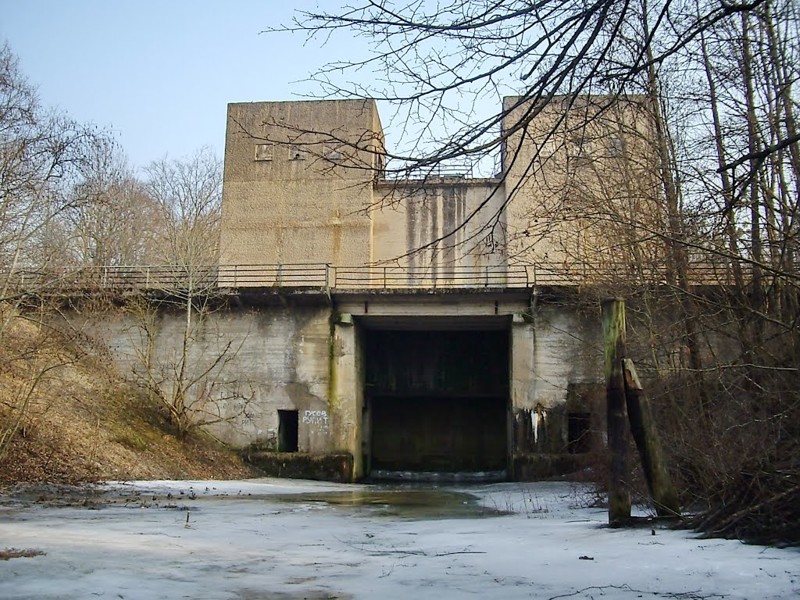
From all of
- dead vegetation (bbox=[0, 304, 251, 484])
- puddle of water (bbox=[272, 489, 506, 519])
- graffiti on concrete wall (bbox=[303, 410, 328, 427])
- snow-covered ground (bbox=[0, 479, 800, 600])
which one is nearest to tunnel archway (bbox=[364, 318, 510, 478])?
graffiti on concrete wall (bbox=[303, 410, 328, 427])

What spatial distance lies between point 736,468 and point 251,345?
20.6 metres

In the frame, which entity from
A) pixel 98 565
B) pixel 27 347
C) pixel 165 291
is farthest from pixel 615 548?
pixel 165 291

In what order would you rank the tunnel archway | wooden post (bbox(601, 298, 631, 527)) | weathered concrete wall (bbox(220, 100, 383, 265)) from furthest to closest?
weathered concrete wall (bbox(220, 100, 383, 265))
the tunnel archway
wooden post (bbox(601, 298, 631, 527))

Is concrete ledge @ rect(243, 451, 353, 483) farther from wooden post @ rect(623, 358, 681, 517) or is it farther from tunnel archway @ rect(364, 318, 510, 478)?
wooden post @ rect(623, 358, 681, 517)

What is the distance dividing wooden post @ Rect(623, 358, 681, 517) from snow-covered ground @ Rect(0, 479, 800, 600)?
0.50 metres

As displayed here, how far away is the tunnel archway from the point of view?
2897cm

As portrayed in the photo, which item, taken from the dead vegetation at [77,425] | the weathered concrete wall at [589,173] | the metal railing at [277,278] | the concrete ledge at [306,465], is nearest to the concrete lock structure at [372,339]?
the concrete ledge at [306,465]

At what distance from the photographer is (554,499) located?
1364 cm

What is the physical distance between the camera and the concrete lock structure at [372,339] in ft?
80.4

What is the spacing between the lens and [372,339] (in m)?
29.6

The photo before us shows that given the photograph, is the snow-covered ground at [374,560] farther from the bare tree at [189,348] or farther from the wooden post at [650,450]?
the bare tree at [189,348]

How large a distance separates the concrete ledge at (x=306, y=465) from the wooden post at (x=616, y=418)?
1798 cm

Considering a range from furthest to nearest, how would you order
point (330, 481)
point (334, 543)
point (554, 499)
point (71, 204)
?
point (330, 481) < point (71, 204) < point (554, 499) < point (334, 543)

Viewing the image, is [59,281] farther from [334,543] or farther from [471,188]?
[471,188]
